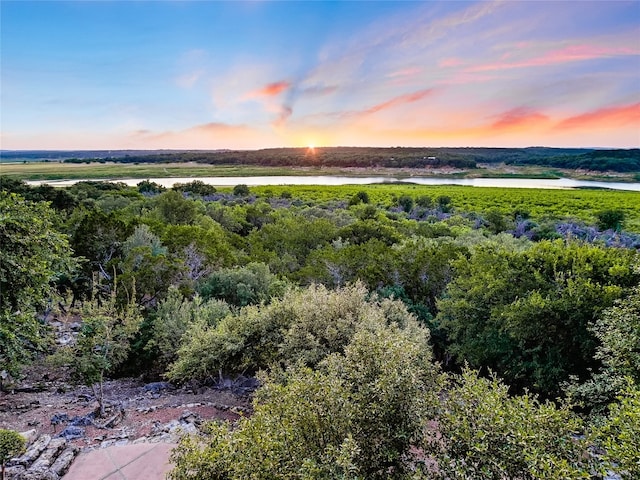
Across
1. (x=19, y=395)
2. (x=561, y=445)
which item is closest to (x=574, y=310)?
(x=561, y=445)

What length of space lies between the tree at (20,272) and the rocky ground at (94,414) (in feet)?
4.82

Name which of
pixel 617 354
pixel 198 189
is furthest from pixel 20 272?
pixel 198 189

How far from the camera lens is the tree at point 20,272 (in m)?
11.4

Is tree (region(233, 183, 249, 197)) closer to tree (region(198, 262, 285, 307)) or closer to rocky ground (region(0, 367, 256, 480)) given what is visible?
tree (region(198, 262, 285, 307))

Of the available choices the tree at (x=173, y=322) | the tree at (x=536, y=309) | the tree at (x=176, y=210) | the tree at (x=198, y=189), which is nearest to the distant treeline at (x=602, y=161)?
the tree at (x=198, y=189)

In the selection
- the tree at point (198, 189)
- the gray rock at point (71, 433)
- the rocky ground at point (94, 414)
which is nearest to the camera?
the rocky ground at point (94, 414)

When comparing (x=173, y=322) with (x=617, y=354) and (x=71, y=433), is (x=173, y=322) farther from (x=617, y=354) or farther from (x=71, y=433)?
(x=617, y=354)

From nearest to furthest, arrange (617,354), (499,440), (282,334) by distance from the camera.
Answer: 1. (499,440)
2. (617,354)
3. (282,334)

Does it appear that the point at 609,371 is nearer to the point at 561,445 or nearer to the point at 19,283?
the point at 561,445

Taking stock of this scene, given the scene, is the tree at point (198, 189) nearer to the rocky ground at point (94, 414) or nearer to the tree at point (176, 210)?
the tree at point (176, 210)

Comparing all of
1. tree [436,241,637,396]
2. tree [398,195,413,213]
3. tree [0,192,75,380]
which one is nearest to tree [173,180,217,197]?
tree [398,195,413,213]

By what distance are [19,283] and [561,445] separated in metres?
13.6

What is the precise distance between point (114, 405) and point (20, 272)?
4691 millimetres

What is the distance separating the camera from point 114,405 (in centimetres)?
1228
